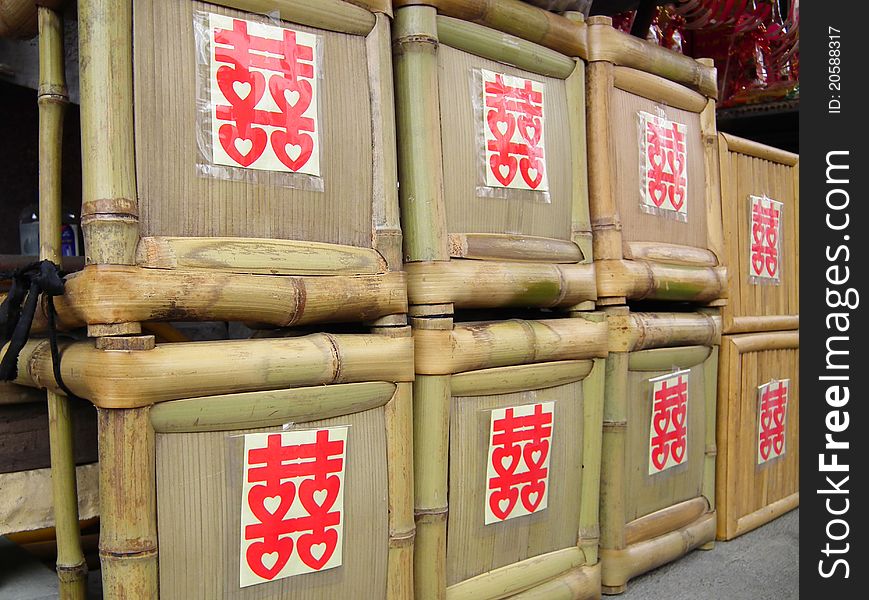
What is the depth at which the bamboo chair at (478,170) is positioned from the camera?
1.60 metres

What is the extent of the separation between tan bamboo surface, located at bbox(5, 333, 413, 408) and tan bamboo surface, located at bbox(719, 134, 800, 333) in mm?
1357

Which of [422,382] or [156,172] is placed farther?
[422,382]

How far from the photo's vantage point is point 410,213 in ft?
5.27

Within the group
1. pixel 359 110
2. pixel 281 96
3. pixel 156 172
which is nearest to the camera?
pixel 156 172

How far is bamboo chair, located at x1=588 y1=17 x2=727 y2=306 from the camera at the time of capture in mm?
1974

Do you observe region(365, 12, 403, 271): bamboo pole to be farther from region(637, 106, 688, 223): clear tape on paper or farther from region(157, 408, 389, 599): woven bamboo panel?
→ region(637, 106, 688, 223): clear tape on paper

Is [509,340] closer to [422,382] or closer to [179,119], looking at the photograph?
[422,382]

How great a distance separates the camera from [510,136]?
68.8 inches

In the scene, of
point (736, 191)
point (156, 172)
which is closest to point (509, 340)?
point (156, 172)

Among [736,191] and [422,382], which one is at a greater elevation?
[736,191]

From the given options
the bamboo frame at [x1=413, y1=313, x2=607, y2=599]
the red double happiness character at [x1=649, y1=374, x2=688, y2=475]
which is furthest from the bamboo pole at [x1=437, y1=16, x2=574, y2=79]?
the red double happiness character at [x1=649, y1=374, x2=688, y2=475]
